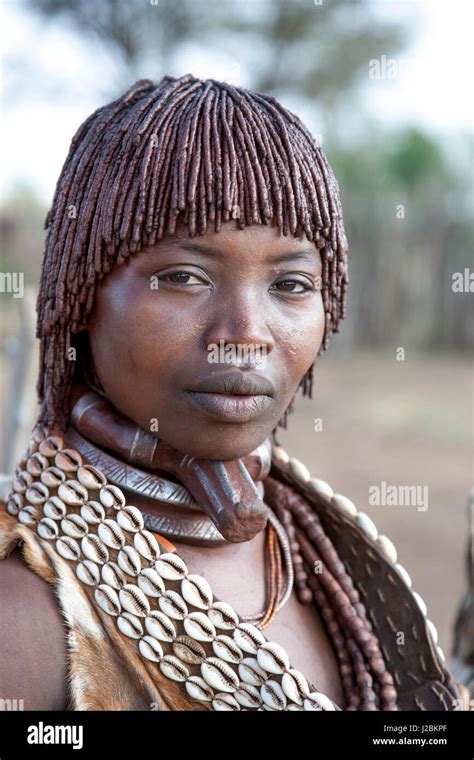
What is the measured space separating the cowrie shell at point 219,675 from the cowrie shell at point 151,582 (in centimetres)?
13

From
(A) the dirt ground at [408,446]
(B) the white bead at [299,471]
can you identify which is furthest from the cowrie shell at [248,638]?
(A) the dirt ground at [408,446]

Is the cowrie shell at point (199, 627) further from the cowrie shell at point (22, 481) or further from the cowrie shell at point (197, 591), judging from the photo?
the cowrie shell at point (22, 481)

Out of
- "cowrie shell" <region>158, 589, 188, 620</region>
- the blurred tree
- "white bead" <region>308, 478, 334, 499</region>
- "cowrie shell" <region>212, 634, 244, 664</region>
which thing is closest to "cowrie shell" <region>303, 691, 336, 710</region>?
"cowrie shell" <region>212, 634, 244, 664</region>

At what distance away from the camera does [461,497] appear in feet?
21.2

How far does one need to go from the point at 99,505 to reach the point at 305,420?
7743mm

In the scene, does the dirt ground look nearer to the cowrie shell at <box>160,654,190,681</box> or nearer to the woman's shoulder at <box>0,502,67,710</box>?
the cowrie shell at <box>160,654,190,681</box>

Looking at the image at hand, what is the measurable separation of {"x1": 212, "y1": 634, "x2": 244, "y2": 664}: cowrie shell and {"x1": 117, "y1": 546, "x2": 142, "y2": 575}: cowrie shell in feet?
0.52

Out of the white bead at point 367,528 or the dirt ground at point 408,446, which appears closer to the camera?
the white bead at point 367,528

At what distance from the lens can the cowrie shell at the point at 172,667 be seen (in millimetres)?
1273

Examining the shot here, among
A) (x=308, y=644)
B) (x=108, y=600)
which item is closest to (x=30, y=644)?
(x=108, y=600)

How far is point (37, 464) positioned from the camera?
1.41m

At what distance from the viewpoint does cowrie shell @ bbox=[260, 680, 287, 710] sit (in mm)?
1273

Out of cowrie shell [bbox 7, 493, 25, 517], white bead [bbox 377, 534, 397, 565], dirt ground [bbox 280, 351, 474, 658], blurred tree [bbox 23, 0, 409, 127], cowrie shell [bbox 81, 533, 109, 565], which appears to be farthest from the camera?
blurred tree [bbox 23, 0, 409, 127]

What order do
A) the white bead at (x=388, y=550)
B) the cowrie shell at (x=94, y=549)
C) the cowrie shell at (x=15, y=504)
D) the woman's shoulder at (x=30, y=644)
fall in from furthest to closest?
1. the white bead at (x=388, y=550)
2. the cowrie shell at (x=15, y=504)
3. the cowrie shell at (x=94, y=549)
4. the woman's shoulder at (x=30, y=644)
